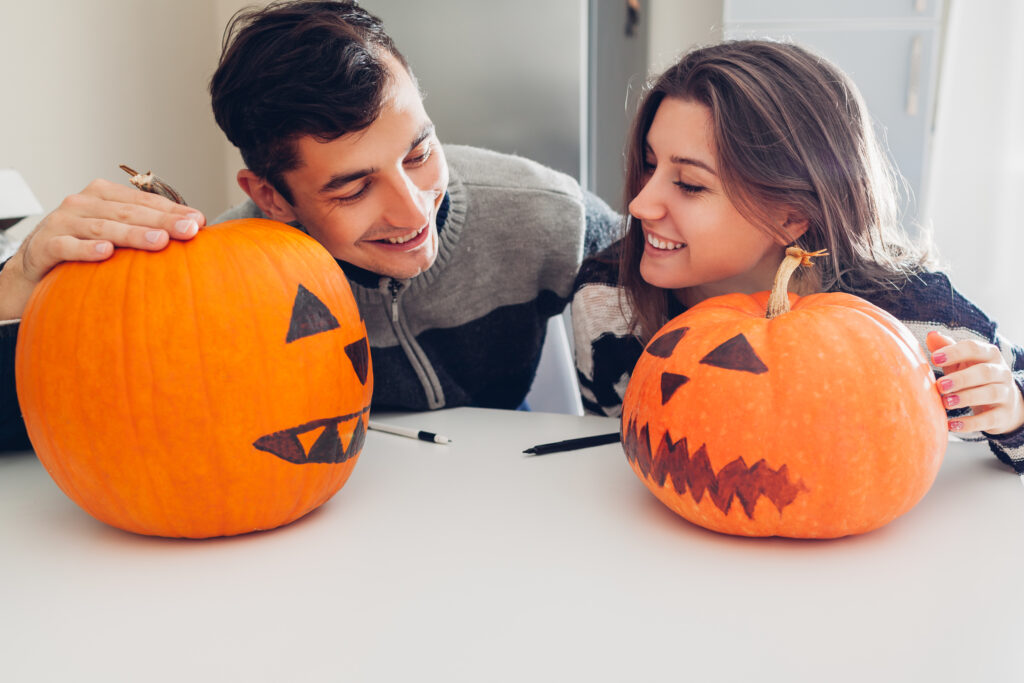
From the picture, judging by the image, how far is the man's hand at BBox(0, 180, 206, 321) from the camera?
26.8 inches

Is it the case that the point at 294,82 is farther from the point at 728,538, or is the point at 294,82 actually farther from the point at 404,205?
the point at 728,538

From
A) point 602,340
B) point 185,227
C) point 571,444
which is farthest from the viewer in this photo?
point 602,340

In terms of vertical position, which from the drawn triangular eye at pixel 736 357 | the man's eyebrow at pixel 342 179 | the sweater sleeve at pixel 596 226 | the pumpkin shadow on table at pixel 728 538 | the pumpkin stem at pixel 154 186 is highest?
the pumpkin stem at pixel 154 186

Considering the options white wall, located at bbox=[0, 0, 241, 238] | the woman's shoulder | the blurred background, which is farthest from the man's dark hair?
the blurred background

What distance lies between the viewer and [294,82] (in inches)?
37.0

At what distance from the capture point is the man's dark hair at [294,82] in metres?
0.94

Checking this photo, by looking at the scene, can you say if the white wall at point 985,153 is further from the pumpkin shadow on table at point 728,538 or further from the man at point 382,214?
the pumpkin shadow on table at point 728,538

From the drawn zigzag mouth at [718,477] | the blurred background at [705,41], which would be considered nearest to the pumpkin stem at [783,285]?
the drawn zigzag mouth at [718,477]

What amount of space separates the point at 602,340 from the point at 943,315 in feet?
1.44

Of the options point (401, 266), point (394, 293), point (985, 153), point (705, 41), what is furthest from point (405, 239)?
point (985, 153)

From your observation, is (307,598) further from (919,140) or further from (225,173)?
(225,173)

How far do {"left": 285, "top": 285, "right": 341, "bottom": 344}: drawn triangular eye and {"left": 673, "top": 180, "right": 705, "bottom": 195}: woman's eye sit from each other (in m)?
0.48

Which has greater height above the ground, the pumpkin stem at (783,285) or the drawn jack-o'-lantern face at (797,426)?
the pumpkin stem at (783,285)

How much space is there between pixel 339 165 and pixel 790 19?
6.36 ft
